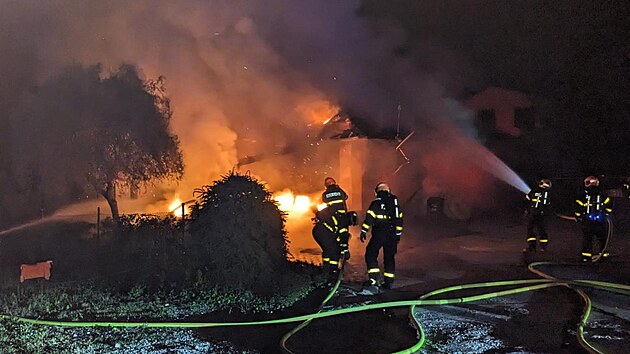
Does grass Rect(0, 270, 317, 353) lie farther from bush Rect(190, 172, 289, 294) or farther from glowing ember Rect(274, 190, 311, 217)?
glowing ember Rect(274, 190, 311, 217)

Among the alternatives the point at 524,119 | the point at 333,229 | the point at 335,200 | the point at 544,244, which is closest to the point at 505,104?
the point at 524,119

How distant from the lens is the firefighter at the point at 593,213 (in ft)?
33.7

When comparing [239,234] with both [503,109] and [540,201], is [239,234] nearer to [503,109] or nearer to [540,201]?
[540,201]

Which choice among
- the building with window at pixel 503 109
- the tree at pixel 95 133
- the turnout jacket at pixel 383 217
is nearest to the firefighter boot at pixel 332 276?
the turnout jacket at pixel 383 217

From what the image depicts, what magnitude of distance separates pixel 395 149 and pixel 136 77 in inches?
369

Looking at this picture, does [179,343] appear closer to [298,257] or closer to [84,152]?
[298,257]

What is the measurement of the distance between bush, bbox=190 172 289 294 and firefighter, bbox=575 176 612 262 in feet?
18.3

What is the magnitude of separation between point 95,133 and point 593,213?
37.3 feet

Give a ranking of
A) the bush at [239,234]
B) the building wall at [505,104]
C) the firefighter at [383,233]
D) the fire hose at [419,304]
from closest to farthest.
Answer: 1. the fire hose at [419,304]
2. the bush at [239,234]
3. the firefighter at [383,233]
4. the building wall at [505,104]

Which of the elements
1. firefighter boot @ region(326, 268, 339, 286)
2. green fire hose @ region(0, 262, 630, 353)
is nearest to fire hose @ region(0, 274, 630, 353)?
green fire hose @ region(0, 262, 630, 353)

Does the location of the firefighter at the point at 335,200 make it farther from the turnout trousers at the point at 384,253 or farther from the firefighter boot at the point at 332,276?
the firefighter boot at the point at 332,276

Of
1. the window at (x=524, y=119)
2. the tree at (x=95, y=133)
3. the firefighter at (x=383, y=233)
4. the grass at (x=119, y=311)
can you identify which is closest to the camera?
the grass at (x=119, y=311)

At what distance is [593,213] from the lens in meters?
10.3

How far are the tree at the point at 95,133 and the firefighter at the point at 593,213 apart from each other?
31.9 feet
